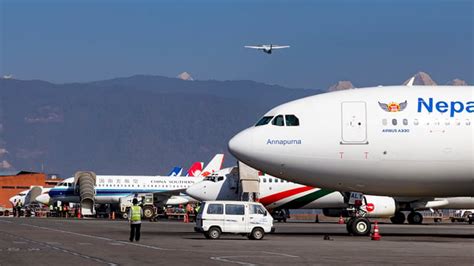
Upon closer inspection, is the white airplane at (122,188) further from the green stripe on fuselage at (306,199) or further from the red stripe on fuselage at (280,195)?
the green stripe on fuselage at (306,199)

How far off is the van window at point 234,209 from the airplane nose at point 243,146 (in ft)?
7.17

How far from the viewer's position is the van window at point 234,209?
150 feet

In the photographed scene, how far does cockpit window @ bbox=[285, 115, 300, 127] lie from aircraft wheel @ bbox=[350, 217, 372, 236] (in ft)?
17.3

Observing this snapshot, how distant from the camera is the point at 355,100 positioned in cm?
4469

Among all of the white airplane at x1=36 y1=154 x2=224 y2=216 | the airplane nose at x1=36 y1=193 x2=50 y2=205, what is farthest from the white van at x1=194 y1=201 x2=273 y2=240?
the airplane nose at x1=36 y1=193 x2=50 y2=205

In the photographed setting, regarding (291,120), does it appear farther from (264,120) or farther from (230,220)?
(230,220)

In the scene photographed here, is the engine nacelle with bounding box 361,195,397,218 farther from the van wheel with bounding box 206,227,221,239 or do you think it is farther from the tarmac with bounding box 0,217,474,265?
the van wheel with bounding box 206,227,221,239

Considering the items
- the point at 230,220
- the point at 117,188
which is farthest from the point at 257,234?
the point at 117,188

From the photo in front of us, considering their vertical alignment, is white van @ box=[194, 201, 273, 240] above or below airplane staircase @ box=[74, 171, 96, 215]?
below

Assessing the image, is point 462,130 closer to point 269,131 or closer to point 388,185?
point 388,185

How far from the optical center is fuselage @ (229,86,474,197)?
4397 centimetres

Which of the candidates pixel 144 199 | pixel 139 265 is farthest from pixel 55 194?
pixel 139 265

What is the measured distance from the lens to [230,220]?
4588 centimetres

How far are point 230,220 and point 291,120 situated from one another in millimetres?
4988
